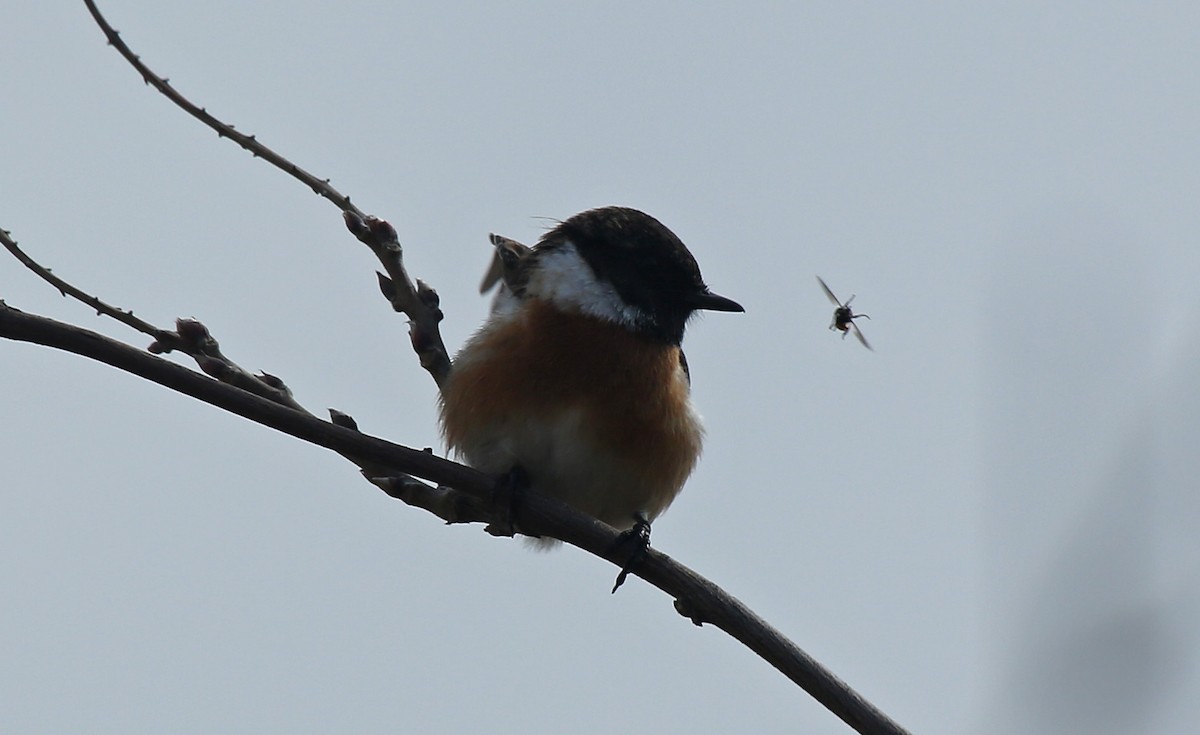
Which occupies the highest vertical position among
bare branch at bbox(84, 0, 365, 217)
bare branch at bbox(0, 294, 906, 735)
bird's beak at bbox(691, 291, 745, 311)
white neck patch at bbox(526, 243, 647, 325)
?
bird's beak at bbox(691, 291, 745, 311)

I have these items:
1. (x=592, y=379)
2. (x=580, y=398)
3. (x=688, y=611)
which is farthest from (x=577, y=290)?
(x=688, y=611)

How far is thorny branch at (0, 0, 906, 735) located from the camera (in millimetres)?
3568

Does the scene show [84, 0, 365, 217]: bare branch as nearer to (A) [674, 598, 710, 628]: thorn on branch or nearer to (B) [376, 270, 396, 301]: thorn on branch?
(B) [376, 270, 396, 301]: thorn on branch

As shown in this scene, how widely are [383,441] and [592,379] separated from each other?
209 centimetres

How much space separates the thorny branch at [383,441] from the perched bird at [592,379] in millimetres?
411

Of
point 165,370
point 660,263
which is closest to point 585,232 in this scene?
point 660,263

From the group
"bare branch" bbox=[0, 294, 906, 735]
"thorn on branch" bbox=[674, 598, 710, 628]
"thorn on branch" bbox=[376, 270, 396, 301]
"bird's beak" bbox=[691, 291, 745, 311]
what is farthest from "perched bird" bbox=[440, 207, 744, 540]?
"thorn on branch" bbox=[674, 598, 710, 628]

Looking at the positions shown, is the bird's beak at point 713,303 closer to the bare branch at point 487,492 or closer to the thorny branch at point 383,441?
the thorny branch at point 383,441

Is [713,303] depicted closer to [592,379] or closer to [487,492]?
[592,379]

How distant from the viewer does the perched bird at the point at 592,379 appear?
5816mm

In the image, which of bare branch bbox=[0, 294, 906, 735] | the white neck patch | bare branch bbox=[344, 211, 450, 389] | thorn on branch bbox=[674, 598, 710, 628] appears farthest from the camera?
the white neck patch

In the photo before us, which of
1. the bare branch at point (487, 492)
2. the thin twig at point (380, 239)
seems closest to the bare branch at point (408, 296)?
the thin twig at point (380, 239)

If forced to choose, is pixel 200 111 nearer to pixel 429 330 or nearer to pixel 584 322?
pixel 429 330

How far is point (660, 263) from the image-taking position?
6.66m
